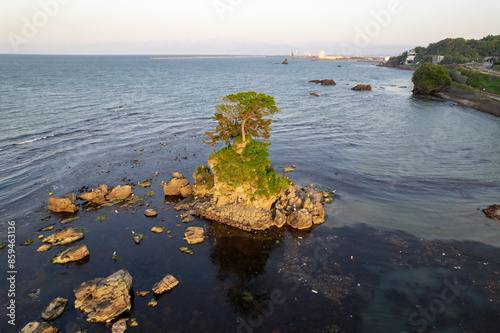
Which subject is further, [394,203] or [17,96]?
[17,96]

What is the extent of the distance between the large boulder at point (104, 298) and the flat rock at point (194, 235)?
7540 millimetres

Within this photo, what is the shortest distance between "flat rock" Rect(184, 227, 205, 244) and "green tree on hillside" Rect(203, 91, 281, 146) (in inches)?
483

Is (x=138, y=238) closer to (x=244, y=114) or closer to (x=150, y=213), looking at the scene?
(x=150, y=213)

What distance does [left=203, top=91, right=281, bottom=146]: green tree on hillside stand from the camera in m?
33.0

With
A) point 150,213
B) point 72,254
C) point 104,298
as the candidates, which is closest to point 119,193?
point 150,213

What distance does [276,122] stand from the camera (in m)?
74.4

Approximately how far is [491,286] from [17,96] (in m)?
128

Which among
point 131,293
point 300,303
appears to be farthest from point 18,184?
point 300,303

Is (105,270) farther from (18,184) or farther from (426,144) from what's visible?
(426,144)

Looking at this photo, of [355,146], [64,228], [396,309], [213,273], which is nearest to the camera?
[396,309]

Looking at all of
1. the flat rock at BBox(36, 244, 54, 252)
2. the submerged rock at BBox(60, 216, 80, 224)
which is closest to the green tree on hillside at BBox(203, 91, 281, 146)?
the submerged rock at BBox(60, 216, 80, 224)

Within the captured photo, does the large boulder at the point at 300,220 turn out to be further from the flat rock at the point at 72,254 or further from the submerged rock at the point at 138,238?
the flat rock at the point at 72,254

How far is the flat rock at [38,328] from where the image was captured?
715 inches

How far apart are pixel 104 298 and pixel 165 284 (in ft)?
15.0
